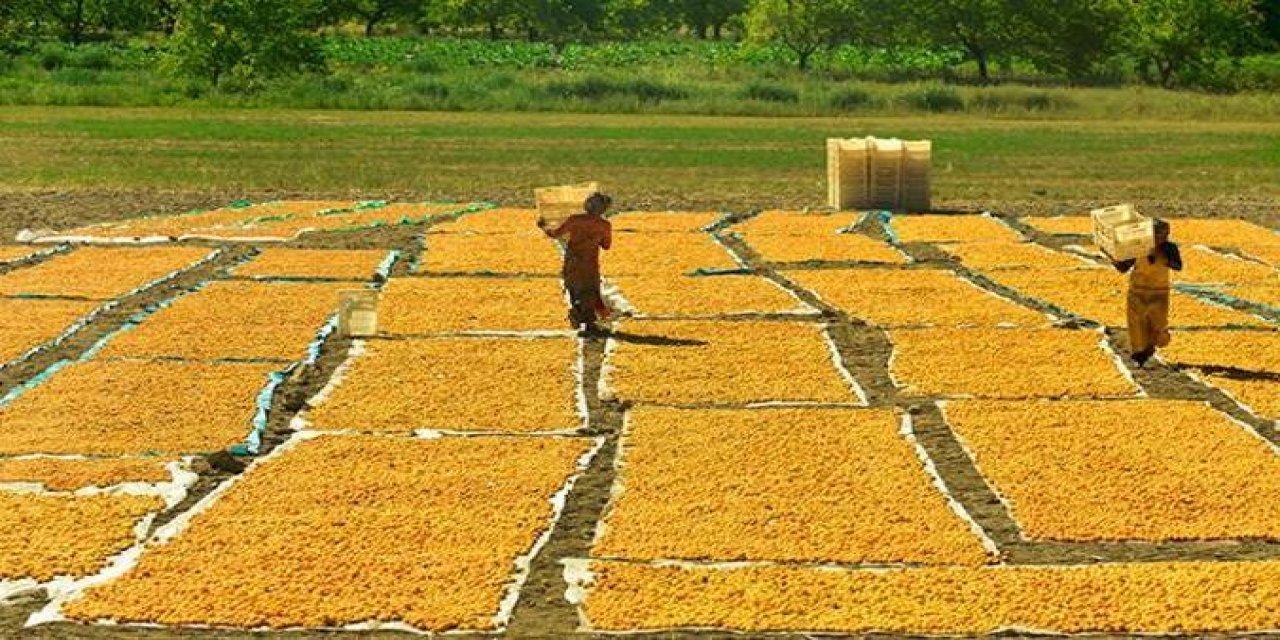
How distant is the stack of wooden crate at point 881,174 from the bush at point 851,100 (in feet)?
84.9

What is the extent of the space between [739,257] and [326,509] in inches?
383

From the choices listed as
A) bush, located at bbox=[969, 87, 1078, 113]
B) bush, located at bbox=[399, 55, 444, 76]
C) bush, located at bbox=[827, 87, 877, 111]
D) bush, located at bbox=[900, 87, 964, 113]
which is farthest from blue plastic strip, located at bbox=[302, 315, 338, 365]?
bush, located at bbox=[399, 55, 444, 76]

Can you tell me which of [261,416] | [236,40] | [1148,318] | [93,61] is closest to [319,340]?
[261,416]

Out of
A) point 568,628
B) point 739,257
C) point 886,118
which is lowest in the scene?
point 886,118

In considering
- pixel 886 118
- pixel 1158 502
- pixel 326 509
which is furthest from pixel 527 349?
pixel 886 118

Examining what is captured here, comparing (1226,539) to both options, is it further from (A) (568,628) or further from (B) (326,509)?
(B) (326,509)

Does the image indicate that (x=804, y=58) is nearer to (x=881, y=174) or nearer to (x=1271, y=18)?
(x=1271, y=18)

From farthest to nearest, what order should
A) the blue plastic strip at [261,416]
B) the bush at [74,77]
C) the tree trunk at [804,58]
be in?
the tree trunk at [804,58]
the bush at [74,77]
the blue plastic strip at [261,416]

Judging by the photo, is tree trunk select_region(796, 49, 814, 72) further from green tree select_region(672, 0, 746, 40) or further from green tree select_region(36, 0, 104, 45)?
green tree select_region(36, 0, 104, 45)

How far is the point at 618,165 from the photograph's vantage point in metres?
30.2

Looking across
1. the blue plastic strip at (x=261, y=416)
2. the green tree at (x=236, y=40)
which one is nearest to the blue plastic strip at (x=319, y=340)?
the blue plastic strip at (x=261, y=416)

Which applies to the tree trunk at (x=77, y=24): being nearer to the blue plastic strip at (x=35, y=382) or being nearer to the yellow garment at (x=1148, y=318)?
the blue plastic strip at (x=35, y=382)

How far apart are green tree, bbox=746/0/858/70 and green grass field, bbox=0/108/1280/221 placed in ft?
82.0

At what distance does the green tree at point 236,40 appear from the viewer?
166 ft
